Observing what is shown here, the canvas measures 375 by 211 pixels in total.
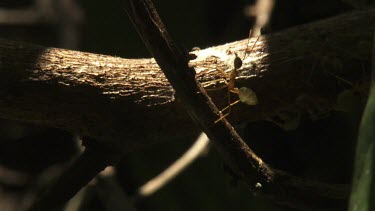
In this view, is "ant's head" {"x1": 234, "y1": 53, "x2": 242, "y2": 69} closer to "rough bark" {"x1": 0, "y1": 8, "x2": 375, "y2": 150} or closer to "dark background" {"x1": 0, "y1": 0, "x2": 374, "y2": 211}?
"rough bark" {"x1": 0, "y1": 8, "x2": 375, "y2": 150}

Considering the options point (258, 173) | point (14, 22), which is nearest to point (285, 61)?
point (258, 173)

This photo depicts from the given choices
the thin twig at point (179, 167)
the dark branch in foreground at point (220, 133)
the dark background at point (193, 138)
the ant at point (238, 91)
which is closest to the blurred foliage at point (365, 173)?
the dark branch in foreground at point (220, 133)

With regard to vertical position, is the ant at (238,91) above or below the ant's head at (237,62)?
below

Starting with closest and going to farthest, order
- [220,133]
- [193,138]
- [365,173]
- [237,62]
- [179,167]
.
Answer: [365,173], [220,133], [237,62], [179,167], [193,138]

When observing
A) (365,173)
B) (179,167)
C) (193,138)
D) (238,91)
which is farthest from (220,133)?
(193,138)

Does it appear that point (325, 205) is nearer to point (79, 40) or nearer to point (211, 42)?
point (211, 42)

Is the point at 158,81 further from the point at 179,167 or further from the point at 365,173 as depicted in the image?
the point at 179,167

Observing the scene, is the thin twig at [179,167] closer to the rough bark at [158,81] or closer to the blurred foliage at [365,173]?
the rough bark at [158,81]
